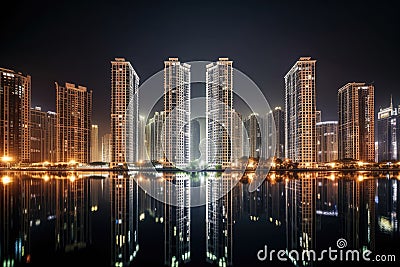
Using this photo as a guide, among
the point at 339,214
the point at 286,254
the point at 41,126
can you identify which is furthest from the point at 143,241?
the point at 41,126

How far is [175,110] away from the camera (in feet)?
210

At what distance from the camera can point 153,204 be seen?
13.4 metres

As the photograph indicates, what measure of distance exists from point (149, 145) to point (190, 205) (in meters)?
85.6

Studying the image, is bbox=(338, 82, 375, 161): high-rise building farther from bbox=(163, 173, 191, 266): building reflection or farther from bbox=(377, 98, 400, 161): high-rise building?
bbox=(163, 173, 191, 266): building reflection

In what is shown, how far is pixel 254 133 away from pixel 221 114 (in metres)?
27.7

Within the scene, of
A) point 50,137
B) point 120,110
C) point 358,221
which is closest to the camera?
point 358,221

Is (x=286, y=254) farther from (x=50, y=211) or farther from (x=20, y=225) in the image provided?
(x=50, y=211)

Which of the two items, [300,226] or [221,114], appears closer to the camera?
[300,226]

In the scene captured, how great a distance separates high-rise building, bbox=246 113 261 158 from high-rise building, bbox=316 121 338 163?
2783cm

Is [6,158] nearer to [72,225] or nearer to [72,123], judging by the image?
[72,123]

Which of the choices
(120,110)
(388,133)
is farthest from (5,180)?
(388,133)

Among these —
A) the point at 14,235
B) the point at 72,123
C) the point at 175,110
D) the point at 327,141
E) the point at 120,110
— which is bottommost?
the point at 14,235

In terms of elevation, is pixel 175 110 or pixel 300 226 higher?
pixel 175 110

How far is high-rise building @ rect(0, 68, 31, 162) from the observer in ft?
221
